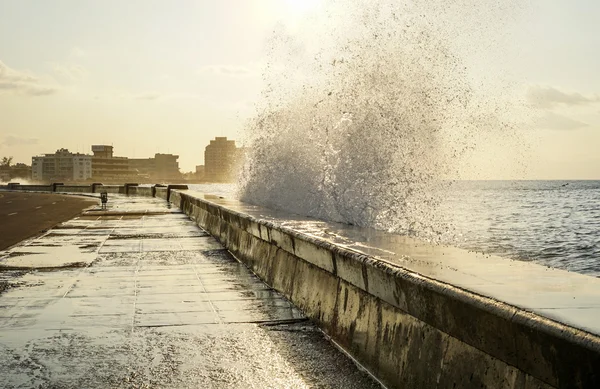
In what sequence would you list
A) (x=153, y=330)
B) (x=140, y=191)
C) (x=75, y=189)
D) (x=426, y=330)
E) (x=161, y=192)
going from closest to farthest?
(x=426, y=330)
(x=153, y=330)
(x=161, y=192)
(x=140, y=191)
(x=75, y=189)

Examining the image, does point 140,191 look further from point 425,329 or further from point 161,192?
point 425,329

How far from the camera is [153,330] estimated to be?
6848 millimetres

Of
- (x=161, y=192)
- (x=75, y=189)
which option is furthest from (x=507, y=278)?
(x=75, y=189)

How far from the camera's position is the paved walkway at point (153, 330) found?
17.1 ft

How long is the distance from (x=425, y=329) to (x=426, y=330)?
0.02m

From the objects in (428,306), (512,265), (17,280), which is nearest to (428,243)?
(512,265)

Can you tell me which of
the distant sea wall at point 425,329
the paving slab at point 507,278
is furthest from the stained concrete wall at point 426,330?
the paving slab at point 507,278

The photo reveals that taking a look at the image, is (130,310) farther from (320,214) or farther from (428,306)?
(320,214)

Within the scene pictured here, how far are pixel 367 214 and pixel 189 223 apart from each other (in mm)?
10880

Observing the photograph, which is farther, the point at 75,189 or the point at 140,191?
the point at 75,189

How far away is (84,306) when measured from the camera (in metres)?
8.09

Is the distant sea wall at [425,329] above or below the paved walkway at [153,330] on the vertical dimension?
above

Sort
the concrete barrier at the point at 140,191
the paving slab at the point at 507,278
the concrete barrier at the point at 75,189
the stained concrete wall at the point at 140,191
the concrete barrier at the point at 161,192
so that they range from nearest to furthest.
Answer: the paving slab at the point at 507,278, the concrete barrier at the point at 161,192, the concrete barrier at the point at 140,191, the stained concrete wall at the point at 140,191, the concrete barrier at the point at 75,189

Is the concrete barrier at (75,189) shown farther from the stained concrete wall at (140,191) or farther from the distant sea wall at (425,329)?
the distant sea wall at (425,329)
